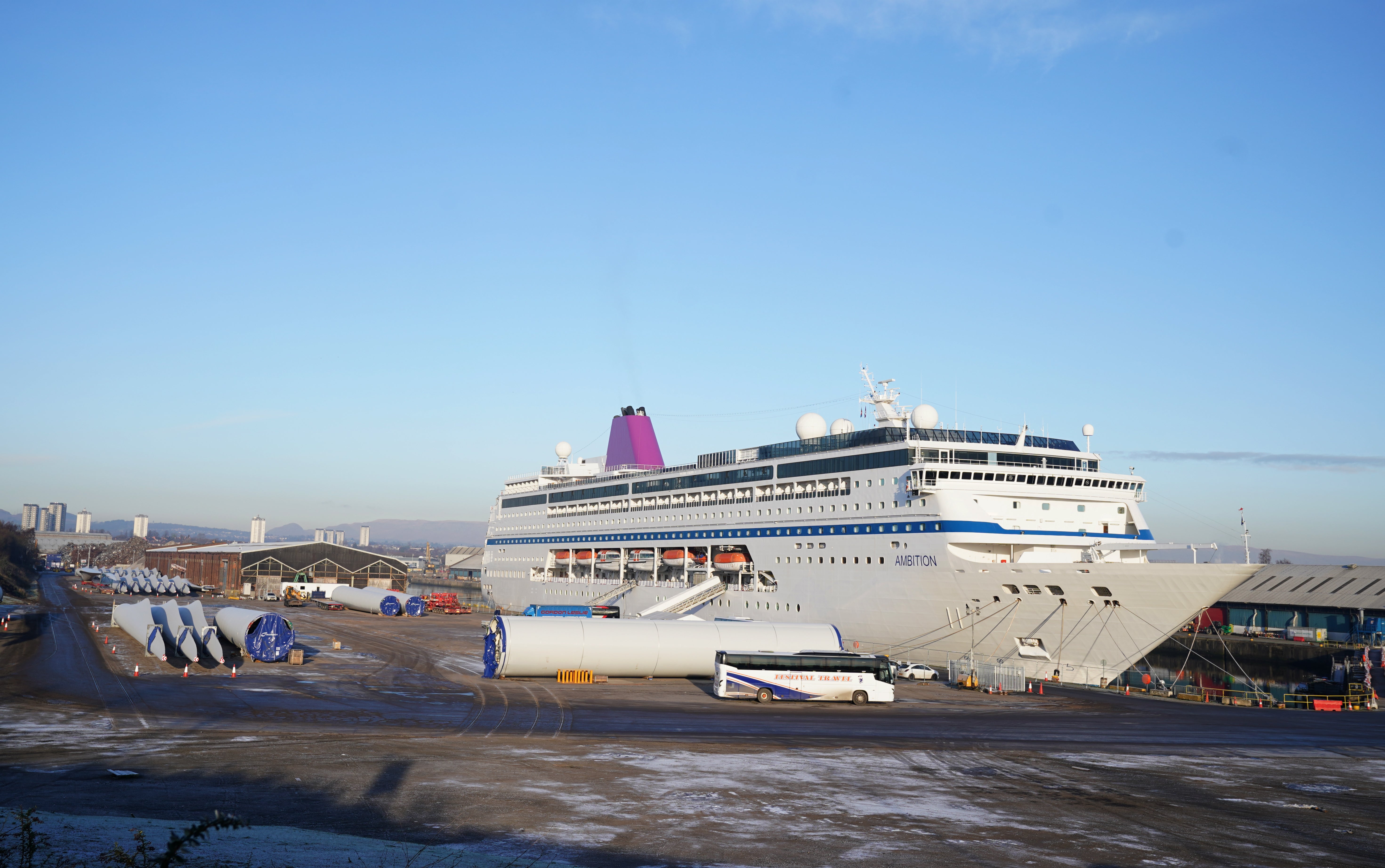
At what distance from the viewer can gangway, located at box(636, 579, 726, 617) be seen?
57.0 m

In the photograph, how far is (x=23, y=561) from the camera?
154250mm

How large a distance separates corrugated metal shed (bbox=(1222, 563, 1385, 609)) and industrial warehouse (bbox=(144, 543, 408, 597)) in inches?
3438

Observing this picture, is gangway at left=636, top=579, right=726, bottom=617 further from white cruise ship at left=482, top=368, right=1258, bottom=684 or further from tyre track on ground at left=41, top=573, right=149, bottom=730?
tyre track on ground at left=41, top=573, right=149, bottom=730

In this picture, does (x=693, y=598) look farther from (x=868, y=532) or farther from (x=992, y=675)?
(x=992, y=675)

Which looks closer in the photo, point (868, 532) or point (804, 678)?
point (804, 678)

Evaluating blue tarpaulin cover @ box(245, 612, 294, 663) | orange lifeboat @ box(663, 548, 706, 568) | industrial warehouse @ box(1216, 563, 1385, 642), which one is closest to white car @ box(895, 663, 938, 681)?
orange lifeboat @ box(663, 548, 706, 568)

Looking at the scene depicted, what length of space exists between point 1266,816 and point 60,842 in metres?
20.5

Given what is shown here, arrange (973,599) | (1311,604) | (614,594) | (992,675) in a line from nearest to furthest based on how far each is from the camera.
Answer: (992,675)
(973,599)
(614,594)
(1311,604)

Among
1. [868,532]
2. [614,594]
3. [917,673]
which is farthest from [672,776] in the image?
[614,594]

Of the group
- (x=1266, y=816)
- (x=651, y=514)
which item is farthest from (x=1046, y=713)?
(x=651, y=514)

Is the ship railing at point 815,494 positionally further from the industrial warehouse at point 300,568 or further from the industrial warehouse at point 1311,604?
the industrial warehouse at point 300,568

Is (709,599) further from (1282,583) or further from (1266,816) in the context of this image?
(1282,583)

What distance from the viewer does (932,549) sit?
43.1 meters

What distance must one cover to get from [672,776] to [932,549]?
25802 mm
